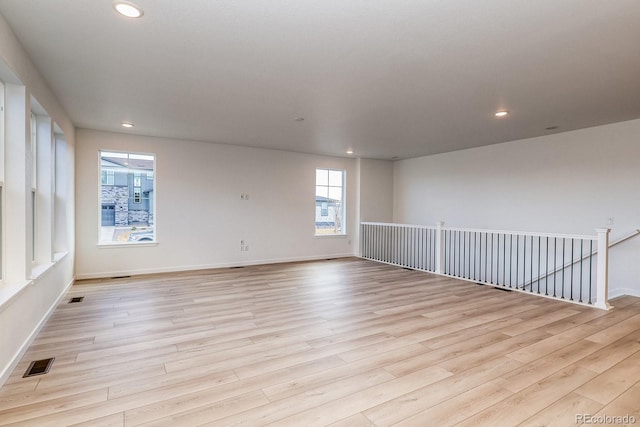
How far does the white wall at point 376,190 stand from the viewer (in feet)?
27.1

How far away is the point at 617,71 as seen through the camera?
9.97 ft

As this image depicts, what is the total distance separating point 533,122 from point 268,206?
4.96 meters

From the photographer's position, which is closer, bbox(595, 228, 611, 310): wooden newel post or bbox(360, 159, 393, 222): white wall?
bbox(595, 228, 611, 310): wooden newel post

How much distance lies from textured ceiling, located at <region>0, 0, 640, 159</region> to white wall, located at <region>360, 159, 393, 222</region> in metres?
3.31

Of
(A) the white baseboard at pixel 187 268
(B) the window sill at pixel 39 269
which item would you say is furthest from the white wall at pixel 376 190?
(B) the window sill at pixel 39 269

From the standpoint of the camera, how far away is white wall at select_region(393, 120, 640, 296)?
4.82 meters

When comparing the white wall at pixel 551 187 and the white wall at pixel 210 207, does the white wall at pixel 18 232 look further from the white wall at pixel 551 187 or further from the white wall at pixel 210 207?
the white wall at pixel 551 187

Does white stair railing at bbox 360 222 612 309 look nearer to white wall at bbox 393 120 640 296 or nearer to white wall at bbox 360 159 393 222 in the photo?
white wall at bbox 393 120 640 296

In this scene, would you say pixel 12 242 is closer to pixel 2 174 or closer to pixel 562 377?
pixel 2 174

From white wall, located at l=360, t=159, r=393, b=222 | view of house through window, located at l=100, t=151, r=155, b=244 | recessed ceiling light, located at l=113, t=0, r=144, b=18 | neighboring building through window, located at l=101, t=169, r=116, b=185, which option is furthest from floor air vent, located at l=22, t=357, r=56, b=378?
white wall, located at l=360, t=159, r=393, b=222

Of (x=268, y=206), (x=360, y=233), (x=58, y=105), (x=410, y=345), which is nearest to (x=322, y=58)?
(x=410, y=345)

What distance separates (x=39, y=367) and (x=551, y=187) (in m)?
7.09

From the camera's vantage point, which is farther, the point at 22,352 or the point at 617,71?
the point at 617,71

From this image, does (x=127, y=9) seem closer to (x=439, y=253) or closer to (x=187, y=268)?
(x=187, y=268)
